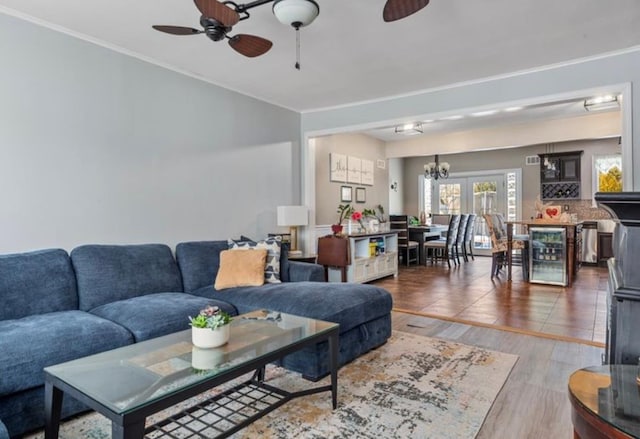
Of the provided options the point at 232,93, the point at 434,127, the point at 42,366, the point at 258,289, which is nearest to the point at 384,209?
the point at 434,127

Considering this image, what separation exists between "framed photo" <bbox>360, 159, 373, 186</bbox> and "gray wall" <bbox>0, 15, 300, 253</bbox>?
3121 millimetres

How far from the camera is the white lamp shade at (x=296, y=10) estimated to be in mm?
2205

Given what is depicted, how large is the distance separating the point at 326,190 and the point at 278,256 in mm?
2853

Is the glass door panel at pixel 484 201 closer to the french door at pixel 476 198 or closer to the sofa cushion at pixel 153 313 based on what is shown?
the french door at pixel 476 198

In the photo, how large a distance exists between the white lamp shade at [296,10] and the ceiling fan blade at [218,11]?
0.27m

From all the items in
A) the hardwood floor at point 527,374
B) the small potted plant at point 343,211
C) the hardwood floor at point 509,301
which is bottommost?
the hardwood floor at point 527,374

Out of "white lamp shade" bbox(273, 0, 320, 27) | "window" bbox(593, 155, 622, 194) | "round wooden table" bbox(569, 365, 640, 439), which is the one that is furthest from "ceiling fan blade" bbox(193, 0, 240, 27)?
"window" bbox(593, 155, 622, 194)

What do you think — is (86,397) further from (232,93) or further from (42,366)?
(232,93)

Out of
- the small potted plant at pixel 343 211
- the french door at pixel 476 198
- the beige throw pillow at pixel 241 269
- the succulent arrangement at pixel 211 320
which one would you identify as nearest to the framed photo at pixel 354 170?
the small potted plant at pixel 343 211

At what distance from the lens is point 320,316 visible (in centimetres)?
266

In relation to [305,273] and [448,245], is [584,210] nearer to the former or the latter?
[448,245]

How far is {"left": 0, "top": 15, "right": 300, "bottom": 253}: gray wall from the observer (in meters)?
2.84

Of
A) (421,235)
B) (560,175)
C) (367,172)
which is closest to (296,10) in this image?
(367,172)

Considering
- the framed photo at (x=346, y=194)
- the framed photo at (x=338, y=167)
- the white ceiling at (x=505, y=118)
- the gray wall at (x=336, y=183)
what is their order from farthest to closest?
the framed photo at (x=346, y=194) < the framed photo at (x=338, y=167) < the gray wall at (x=336, y=183) < the white ceiling at (x=505, y=118)
